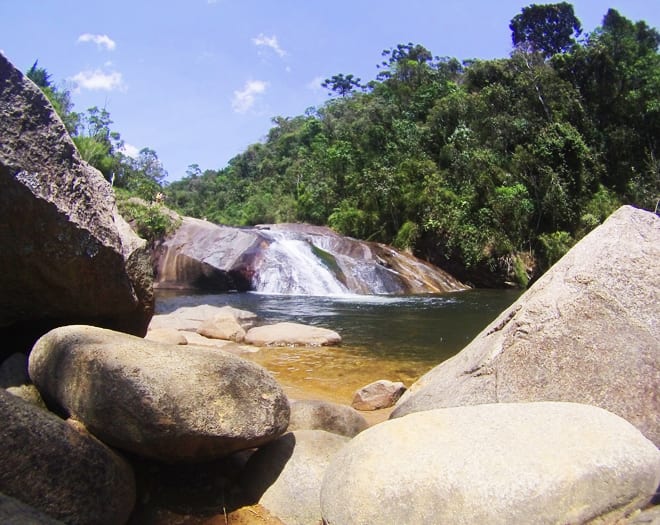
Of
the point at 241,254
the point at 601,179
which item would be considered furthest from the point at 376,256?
the point at 601,179

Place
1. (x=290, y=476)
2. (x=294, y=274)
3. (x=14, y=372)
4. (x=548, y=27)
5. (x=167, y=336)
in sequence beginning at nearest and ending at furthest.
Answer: (x=290, y=476) → (x=14, y=372) → (x=167, y=336) → (x=294, y=274) → (x=548, y=27)

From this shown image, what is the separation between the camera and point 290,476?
10.9 ft

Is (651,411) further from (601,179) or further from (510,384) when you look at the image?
(601,179)

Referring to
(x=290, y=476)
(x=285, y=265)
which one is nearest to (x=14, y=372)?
(x=290, y=476)

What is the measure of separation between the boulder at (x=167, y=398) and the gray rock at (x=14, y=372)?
0.56m

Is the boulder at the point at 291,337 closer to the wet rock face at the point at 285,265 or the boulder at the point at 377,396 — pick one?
the boulder at the point at 377,396

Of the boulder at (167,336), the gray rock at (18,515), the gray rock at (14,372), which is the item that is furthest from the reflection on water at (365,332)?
the gray rock at (18,515)

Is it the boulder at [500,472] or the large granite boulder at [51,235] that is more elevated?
the large granite boulder at [51,235]

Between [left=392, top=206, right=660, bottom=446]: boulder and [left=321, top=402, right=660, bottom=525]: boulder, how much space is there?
0.67 metres

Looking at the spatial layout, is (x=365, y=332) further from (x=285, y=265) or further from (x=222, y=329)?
(x=285, y=265)

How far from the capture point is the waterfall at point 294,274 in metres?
20.1

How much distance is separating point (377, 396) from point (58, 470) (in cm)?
430

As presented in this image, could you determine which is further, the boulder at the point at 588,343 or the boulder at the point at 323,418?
the boulder at the point at 323,418

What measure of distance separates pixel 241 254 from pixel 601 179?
835 inches
